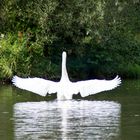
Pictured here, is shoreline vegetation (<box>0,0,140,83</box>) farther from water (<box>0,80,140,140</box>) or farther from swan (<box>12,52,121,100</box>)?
swan (<box>12,52,121,100</box>)

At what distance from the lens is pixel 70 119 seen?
16359 mm

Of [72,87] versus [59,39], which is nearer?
[72,87]

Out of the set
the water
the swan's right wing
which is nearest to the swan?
the swan's right wing

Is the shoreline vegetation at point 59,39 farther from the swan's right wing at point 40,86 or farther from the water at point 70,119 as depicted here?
the water at point 70,119

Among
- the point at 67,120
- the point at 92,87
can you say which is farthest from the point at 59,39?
the point at 67,120

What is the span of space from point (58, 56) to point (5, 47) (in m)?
5.19

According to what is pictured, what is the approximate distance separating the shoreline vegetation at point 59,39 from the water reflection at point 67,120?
13033mm

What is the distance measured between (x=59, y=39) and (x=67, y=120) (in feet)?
69.4

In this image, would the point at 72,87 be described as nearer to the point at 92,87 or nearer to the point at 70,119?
the point at 92,87

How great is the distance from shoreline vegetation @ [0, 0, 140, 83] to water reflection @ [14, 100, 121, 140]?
13.0 meters

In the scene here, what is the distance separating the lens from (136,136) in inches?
530

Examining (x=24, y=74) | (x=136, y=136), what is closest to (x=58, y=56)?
(x=24, y=74)

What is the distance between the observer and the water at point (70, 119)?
543 inches

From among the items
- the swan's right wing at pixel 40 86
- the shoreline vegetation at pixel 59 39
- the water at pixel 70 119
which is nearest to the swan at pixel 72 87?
the swan's right wing at pixel 40 86
